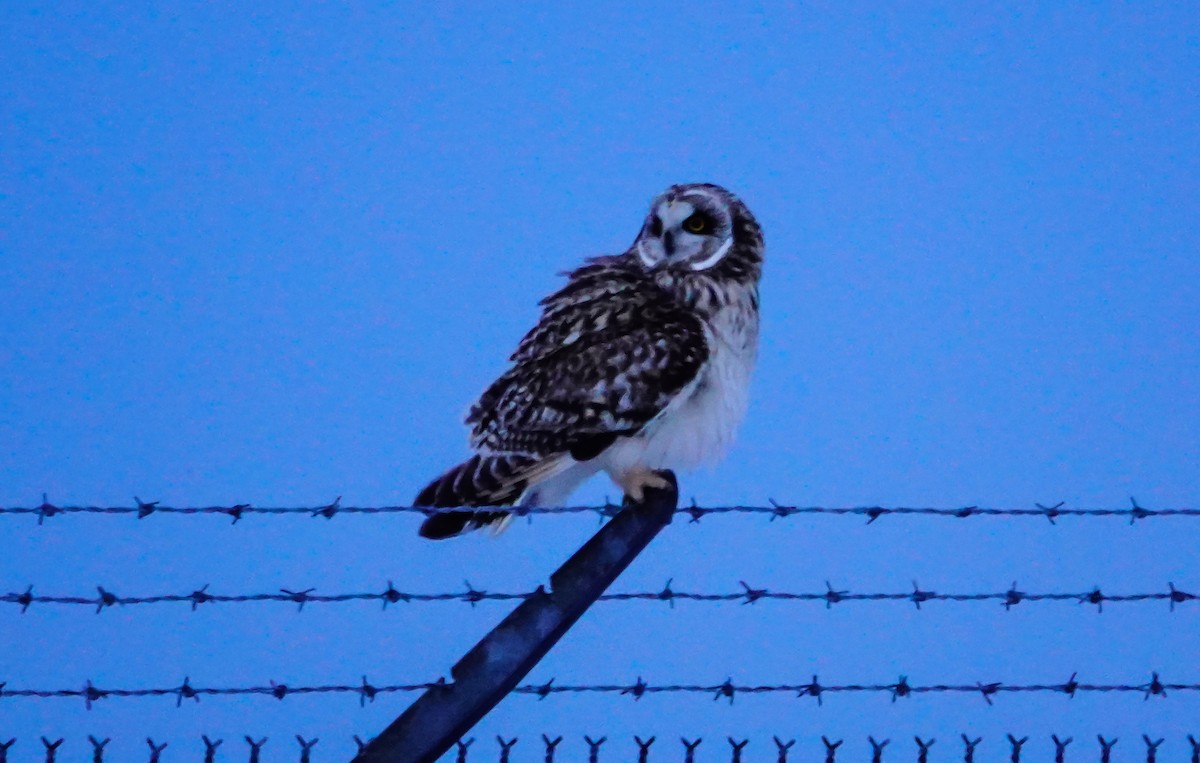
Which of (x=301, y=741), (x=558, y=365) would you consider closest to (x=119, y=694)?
(x=301, y=741)

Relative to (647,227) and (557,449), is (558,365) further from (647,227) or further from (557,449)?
(647,227)

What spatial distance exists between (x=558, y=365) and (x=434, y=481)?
0.62 meters

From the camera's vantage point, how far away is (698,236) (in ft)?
19.0

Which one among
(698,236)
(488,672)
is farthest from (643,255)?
(488,672)

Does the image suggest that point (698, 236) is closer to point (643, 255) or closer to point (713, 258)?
point (713, 258)

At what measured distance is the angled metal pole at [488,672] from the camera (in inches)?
150

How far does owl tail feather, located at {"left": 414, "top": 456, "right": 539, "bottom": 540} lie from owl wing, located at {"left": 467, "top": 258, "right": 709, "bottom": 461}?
0.24 feet

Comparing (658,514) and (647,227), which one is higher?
(647,227)

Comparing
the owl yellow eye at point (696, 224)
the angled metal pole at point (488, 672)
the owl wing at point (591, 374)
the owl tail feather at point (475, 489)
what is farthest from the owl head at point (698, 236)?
the angled metal pole at point (488, 672)

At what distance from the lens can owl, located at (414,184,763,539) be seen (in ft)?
16.6

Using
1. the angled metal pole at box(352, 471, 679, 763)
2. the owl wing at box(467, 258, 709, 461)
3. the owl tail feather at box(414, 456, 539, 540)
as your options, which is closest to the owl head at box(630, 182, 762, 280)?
the owl wing at box(467, 258, 709, 461)

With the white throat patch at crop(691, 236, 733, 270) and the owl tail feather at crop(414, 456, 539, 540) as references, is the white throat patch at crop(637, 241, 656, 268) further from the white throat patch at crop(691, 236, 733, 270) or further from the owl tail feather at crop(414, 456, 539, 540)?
the owl tail feather at crop(414, 456, 539, 540)

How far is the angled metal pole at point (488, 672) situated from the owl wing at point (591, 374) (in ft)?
3.69

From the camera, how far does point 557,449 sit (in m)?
5.08
